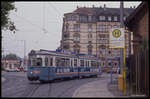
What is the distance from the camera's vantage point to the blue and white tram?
2308 cm

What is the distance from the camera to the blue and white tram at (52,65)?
23078mm

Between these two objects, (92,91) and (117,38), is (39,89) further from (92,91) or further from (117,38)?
(117,38)

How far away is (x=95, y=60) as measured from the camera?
34.8 m

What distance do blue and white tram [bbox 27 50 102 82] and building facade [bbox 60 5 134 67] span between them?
104 ft

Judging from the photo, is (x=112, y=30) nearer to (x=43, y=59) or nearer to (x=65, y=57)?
(x=43, y=59)

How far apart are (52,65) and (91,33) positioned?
40.2 meters

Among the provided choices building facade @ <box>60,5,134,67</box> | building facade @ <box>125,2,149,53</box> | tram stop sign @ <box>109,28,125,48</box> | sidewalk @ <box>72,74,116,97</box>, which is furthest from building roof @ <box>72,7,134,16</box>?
tram stop sign @ <box>109,28,125,48</box>

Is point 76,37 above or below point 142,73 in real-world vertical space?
above

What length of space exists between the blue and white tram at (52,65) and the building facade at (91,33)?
104 ft

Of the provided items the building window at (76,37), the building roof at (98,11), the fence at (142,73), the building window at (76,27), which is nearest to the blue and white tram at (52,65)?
the fence at (142,73)

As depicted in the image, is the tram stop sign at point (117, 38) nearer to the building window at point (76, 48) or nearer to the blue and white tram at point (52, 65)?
the blue and white tram at point (52, 65)

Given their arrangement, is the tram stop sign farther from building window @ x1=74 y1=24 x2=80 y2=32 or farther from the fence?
building window @ x1=74 y1=24 x2=80 y2=32

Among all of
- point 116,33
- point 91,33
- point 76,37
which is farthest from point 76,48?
point 116,33

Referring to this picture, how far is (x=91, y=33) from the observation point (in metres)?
63.6
